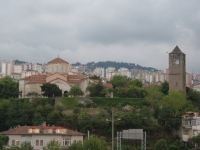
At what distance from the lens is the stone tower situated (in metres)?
60.1

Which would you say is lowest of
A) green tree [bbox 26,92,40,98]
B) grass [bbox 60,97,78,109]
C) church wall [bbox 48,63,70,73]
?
grass [bbox 60,97,78,109]

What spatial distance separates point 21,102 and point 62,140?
55.8 feet

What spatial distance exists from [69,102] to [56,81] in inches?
267

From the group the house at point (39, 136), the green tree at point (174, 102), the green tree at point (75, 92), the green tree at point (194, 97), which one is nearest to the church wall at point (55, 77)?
the green tree at point (75, 92)

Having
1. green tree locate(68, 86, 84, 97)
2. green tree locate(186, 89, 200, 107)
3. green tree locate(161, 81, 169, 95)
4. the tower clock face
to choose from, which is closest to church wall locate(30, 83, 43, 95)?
green tree locate(68, 86, 84, 97)

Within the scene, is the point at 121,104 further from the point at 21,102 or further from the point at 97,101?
the point at 21,102

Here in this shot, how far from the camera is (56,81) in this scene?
205 feet

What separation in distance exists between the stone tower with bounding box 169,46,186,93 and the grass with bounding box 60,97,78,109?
12356 mm

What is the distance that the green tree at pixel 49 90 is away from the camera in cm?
5928

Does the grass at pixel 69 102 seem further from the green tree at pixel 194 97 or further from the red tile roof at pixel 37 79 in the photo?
the green tree at pixel 194 97

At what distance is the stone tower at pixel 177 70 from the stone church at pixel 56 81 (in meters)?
11.8

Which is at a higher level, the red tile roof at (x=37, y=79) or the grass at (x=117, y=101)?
the red tile roof at (x=37, y=79)

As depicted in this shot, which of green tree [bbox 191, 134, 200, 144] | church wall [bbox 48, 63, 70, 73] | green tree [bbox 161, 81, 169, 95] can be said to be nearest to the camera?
green tree [bbox 191, 134, 200, 144]

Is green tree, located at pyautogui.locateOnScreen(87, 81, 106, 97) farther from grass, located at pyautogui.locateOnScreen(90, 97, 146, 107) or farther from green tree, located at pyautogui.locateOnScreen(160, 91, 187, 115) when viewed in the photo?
green tree, located at pyautogui.locateOnScreen(160, 91, 187, 115)
